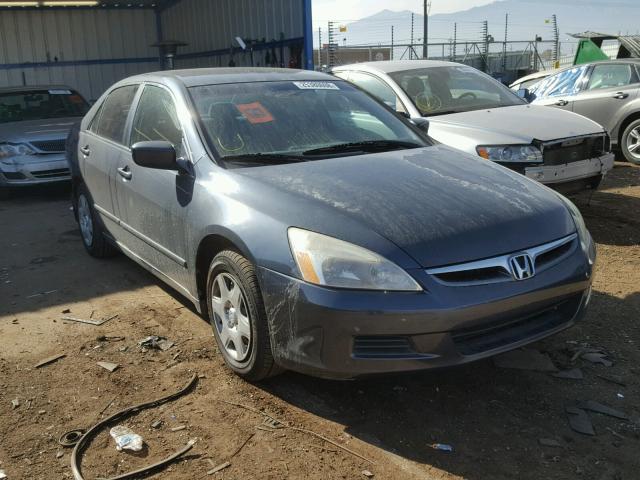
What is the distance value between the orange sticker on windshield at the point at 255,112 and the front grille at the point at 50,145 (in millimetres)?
5740

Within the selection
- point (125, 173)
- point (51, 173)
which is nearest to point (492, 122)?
point (125, 173)

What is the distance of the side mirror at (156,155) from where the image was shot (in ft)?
11.8

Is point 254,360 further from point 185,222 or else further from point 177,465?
point 185,222

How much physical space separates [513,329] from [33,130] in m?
7.91

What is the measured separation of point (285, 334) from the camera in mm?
2883

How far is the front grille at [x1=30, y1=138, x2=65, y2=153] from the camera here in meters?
8.63

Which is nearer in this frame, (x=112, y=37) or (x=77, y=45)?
(x=77, y=45)

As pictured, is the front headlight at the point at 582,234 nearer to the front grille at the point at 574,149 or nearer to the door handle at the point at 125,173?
the front grille at the point at 574,149

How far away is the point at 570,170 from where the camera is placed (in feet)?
19.0

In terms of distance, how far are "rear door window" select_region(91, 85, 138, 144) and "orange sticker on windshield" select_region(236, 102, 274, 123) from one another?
1.15 metres

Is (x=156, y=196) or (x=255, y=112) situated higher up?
(x=255, y=112)

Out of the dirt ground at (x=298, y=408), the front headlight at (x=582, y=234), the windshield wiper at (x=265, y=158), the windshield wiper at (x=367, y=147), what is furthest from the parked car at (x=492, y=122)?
the windshield wiper at (x=265, y=158)

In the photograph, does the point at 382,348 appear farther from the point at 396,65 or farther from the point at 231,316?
the point at 396,65

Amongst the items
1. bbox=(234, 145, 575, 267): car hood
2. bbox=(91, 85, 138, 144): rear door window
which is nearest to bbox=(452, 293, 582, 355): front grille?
bbox=(234, 145, 575, 267): car hood
